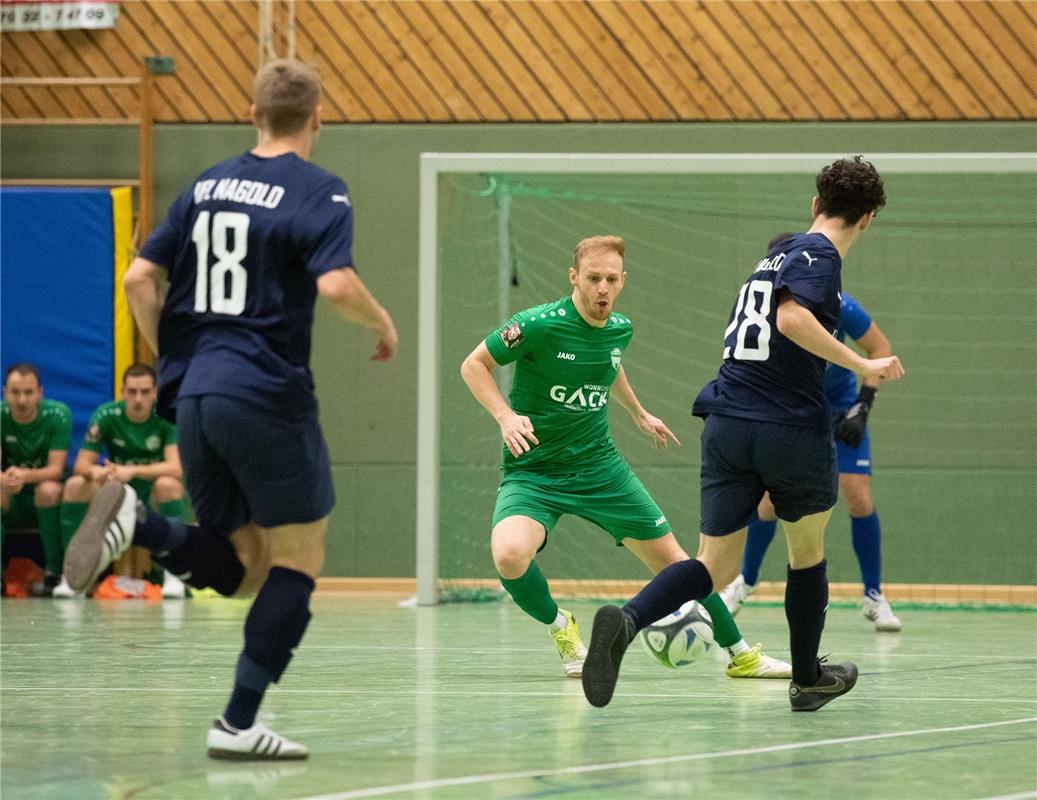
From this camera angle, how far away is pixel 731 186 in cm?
1100

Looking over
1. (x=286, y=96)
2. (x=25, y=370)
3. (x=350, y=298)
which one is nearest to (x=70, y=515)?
(x=25, y=370)

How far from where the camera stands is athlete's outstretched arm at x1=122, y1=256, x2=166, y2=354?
12.7 feet

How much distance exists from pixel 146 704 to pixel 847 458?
15.0ft

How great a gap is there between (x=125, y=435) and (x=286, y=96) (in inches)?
278

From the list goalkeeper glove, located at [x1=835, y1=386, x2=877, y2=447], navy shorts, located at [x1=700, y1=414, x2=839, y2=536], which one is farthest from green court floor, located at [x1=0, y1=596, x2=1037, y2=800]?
goalkeeper glove, located at [x1=835, y1=386, x2=877, y2=447]

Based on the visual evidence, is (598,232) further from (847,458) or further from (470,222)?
(847,458)

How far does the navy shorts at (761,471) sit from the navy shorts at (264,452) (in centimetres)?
150

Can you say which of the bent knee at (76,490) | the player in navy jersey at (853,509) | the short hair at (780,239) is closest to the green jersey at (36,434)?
the bent knee at (76,490)

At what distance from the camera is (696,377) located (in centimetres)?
1112

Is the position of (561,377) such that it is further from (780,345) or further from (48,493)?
(48,493)

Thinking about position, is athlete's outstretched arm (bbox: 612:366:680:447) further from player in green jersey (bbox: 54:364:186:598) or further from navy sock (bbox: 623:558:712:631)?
player in green jersey (bbox: 54:364:186:598)

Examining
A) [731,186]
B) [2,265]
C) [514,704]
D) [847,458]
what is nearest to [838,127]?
[731,186]

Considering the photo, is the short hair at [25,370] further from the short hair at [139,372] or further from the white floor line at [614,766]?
the white floor line at [614,766]

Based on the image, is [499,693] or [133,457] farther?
[133,457]
